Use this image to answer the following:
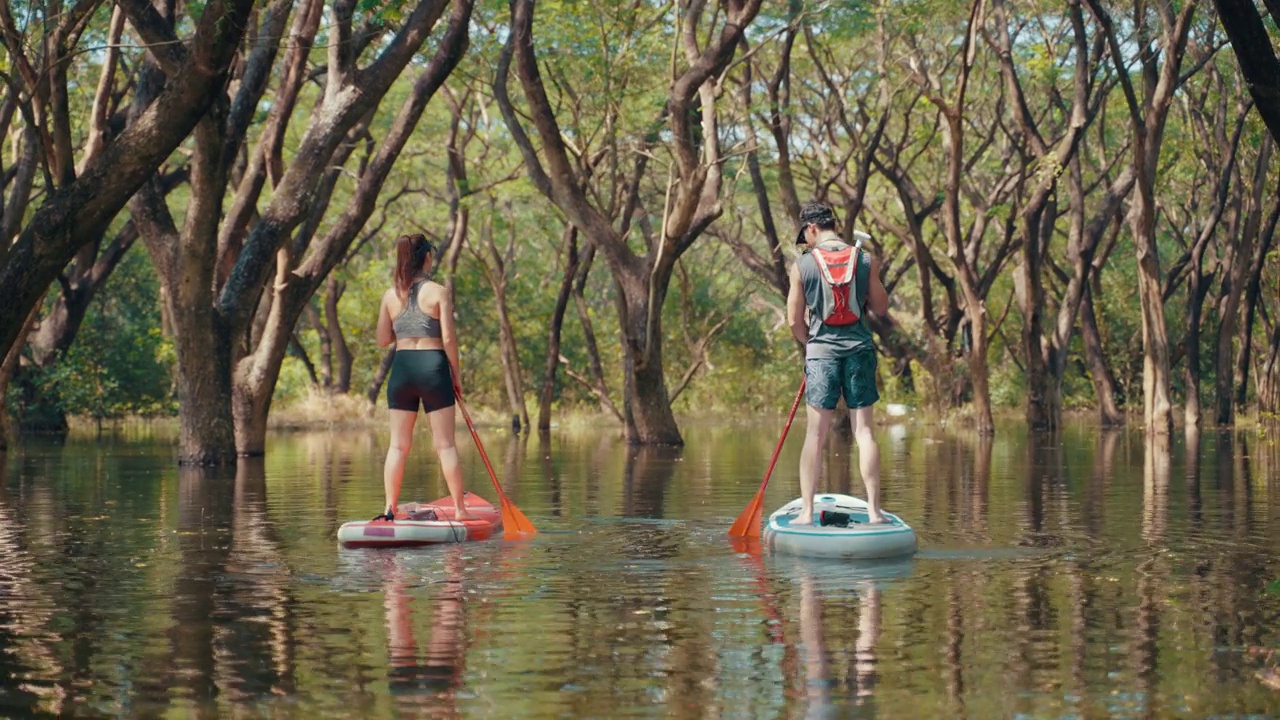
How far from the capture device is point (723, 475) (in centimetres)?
2069

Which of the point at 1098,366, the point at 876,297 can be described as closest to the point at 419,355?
the point at 876,297

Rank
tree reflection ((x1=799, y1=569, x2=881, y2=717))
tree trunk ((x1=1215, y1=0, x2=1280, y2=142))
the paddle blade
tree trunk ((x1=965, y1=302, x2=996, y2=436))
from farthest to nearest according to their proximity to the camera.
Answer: tree trunk ((x1=965, y1=302, x2=996, y2=436)) → the paddle blade → tree trunk ((x1=1215, y1=0, x2=1280, y2=142)) → tree reflection ((x1=799, y1=569, x2=881, y2=717))

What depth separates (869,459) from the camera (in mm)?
11359

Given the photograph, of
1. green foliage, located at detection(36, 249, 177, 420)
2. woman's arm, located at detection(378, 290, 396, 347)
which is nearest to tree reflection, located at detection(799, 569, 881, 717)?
woman's arm, located at detection(378, 290, 396, 347)

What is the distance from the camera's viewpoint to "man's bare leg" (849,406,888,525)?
37.0 feet

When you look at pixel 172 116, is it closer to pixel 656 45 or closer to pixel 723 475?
pixel 723 475

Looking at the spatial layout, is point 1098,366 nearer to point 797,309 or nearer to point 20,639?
point 797,309

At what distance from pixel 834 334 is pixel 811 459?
0.79 metres

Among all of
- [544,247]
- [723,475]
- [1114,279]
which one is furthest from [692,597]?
[544,247]

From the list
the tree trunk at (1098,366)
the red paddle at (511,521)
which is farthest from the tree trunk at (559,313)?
the red paddle at (511,521)

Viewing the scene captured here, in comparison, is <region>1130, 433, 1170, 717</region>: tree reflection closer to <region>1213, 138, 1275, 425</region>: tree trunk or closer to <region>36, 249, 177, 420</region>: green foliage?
<region>1213, 138, 1275, 425</region>: tree trunk

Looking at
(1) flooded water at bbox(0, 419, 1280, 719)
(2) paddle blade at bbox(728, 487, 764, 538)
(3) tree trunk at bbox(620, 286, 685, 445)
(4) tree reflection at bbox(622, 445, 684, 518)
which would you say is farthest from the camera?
(3) tree trunk at bbox(620, 286, 685, 445)

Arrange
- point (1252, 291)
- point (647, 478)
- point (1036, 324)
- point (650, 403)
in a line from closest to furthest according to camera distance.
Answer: point (647, 478) → point (650, 403) → point (1036, 324) → point (1252, 291)

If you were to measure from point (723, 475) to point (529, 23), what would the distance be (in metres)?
8.40
